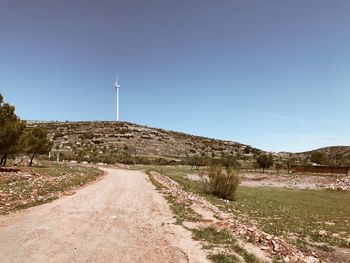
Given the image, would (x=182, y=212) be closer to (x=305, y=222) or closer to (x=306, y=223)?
(x=306, y=223)

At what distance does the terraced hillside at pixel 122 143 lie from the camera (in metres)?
94.9

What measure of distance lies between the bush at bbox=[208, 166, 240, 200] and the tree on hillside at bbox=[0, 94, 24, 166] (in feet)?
66.1

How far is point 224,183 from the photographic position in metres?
30.8

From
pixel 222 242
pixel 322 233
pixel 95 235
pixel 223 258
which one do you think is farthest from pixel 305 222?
pixel 95 235

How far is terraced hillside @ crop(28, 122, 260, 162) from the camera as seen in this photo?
9490 centimetres

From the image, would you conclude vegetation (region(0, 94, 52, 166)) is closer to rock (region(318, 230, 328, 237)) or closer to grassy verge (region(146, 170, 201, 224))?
grassy verge (region(146, 170, 201, 224))

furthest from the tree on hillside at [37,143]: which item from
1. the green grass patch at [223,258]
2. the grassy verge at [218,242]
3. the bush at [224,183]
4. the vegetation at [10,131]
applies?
the green grass patch at [223,258]

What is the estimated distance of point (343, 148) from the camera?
17125 centimetres

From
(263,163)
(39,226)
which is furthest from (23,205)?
(263,163)

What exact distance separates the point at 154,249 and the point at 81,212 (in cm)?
722

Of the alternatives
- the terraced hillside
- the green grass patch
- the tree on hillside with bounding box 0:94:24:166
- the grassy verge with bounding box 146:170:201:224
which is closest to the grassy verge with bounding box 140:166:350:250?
the grassy verge with bounding box 146:170:201:224

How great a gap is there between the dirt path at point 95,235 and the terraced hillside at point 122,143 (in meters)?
60.1

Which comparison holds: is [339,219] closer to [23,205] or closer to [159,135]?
[23,205]

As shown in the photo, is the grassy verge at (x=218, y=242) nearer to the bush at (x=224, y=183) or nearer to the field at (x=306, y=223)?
the field at (x=306, y=223)
